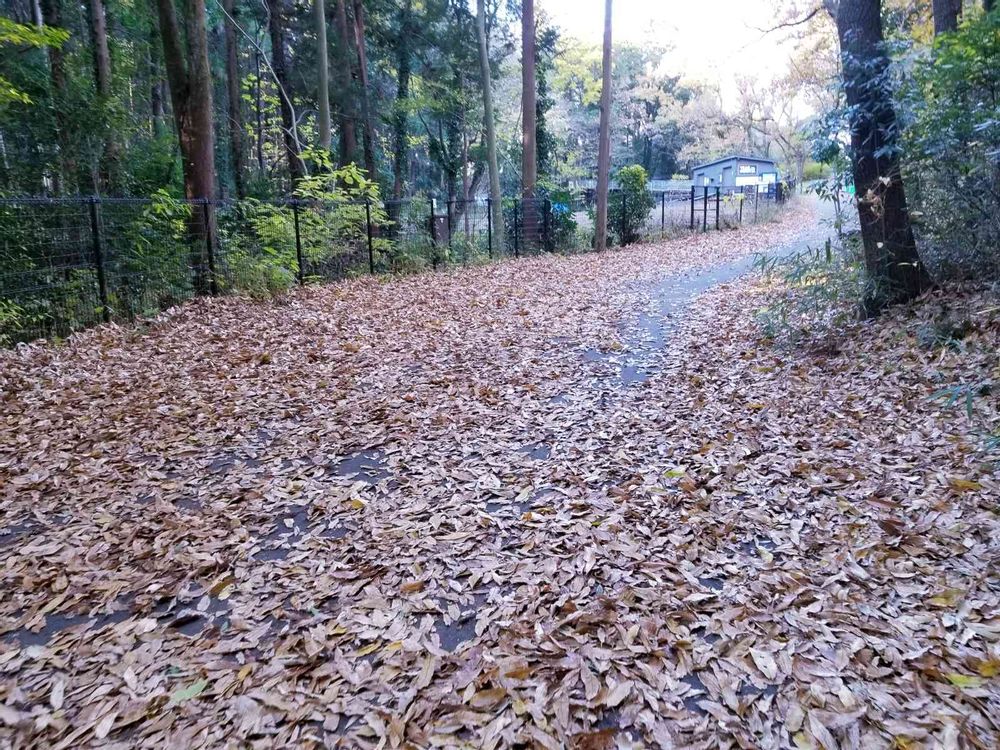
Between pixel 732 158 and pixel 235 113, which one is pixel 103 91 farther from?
pixel 732 158

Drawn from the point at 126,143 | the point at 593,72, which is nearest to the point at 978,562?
the point at 126,143

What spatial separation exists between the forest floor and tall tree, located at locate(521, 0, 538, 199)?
13648 mm

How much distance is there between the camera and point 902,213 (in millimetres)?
6305

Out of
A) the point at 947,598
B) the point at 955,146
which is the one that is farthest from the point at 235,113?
the point at 947,598

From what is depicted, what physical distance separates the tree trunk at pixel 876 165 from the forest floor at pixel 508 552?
1.44ft

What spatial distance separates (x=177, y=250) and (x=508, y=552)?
8.38 meters

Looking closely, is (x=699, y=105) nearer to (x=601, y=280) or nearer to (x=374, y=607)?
(x=601, y=280)

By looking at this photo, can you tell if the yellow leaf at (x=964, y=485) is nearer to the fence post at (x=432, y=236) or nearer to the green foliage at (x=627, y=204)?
the fence post at (x=432, y=236)

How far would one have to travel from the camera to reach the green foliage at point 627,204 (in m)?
20.9

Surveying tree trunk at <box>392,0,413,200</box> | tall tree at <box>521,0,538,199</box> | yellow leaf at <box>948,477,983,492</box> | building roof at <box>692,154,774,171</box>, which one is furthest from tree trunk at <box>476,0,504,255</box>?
building roof at <box>692,154,774,171</box>

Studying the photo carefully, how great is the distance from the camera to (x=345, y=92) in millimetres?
17922

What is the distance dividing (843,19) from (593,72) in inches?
1191

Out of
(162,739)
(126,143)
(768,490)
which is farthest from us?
(126,143)

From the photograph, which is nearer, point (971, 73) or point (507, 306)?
point (971, 73)
